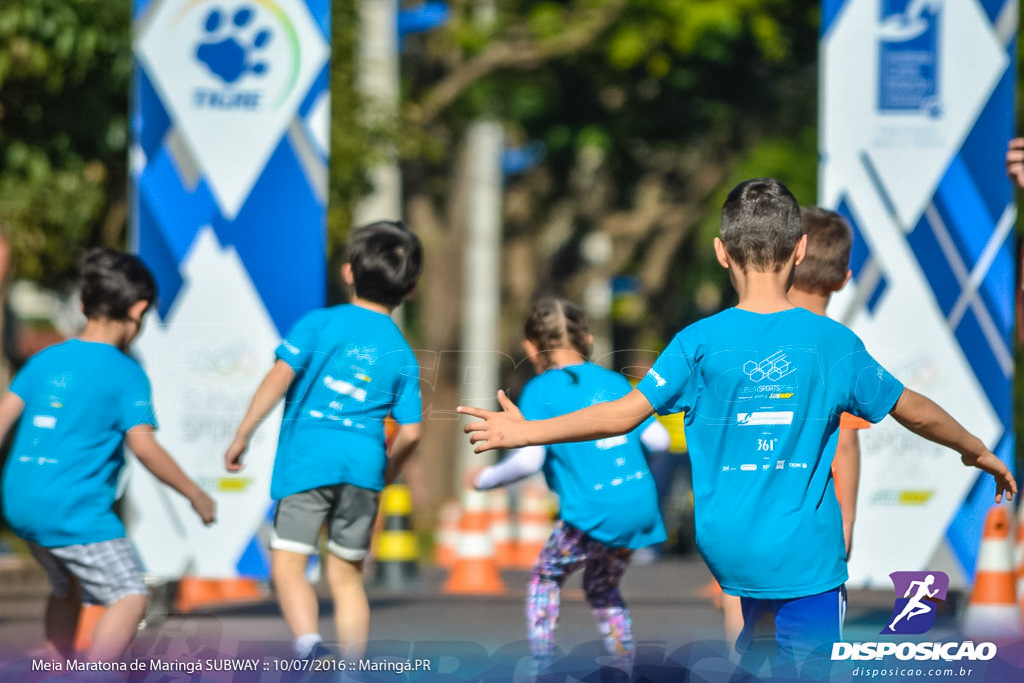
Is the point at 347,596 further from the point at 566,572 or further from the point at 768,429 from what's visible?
the point at 768,429

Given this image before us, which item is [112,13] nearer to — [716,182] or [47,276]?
[47,276]

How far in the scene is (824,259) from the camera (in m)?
5.16

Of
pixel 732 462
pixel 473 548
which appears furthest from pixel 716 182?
pixel 732 462

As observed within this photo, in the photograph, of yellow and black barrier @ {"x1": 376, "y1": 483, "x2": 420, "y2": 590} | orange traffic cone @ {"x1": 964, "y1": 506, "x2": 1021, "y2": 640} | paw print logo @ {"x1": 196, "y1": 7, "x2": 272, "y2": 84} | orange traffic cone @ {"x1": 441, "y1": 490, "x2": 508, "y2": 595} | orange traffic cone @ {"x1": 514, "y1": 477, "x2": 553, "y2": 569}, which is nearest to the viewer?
orange traffic cone @ {"x1": 964, "y1": 506, "x2": 1021, "y2": 640}

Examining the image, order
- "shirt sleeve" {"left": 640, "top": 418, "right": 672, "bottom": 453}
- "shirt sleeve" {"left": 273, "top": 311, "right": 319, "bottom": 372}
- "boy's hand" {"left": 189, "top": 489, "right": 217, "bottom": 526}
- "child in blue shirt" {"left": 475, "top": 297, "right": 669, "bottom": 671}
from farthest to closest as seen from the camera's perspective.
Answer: "shirt sleeve" {"left": 640, "top": 418, "right": 672, "bottom": 453}, "child in blue shirt" {"left": 475, "top": 297, "right": 669, "bottom": 671}, "shirt sleeve" {"left": 273, "top": 311, "right": 319, "bottom": 372}, "boy's hand" {"left": 189, "top": 489, "right": 217, "bottom": 526}

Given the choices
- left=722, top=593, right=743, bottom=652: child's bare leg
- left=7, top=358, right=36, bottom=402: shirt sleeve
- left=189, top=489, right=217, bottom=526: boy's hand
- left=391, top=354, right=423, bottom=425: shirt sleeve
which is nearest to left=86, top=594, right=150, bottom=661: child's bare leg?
left=189, top=489, right=217, bottom=526: boy's hand

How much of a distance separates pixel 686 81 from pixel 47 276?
386 inches

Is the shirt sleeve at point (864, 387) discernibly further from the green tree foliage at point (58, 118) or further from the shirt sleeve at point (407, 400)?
the green tree foliage at point (58, 118)

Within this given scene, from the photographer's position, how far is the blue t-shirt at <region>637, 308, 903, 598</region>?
379 centimetres

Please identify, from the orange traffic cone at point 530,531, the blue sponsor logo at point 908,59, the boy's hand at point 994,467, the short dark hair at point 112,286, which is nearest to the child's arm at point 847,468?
the boy's hand at point 994,467

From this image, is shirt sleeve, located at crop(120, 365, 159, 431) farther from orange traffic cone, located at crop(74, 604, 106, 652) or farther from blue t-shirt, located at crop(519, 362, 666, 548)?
blue t-shirt, located at crop(519, 362, 666, 548)

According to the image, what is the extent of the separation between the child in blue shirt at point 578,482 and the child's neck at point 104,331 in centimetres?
141

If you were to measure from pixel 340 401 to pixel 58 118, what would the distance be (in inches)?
296

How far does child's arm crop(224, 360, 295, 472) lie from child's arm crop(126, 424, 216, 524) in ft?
0.48
